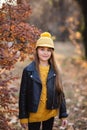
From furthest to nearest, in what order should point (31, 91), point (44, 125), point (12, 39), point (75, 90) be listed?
point (75, 90)
point (12, 39)
point (44, 125)
point (31, 91)

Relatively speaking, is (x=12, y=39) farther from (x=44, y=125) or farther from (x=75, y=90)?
(x=75, y=90)

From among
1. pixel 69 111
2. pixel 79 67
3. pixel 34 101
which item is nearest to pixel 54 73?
pixel 34 101

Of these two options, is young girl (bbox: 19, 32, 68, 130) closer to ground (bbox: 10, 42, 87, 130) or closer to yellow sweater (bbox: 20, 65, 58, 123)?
yellow sweater (bbox: 20, 65, 58, 123)

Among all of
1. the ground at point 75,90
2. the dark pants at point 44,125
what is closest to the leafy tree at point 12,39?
the dark pants at point 44,125

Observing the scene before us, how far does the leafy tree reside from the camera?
5895 millimetres

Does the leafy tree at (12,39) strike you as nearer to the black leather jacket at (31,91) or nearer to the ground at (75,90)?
the black leather jacket at (31,91)

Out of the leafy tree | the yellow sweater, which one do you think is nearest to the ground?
the leafy tree

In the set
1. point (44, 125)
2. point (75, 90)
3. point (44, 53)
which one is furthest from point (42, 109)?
point (75, 90)

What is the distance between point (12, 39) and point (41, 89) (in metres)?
1.07

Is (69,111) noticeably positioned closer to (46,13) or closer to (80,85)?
(80,85)

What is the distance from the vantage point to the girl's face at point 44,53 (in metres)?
5.34

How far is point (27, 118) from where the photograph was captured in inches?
211

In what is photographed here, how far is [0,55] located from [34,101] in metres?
1.00

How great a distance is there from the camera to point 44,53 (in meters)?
5.34
